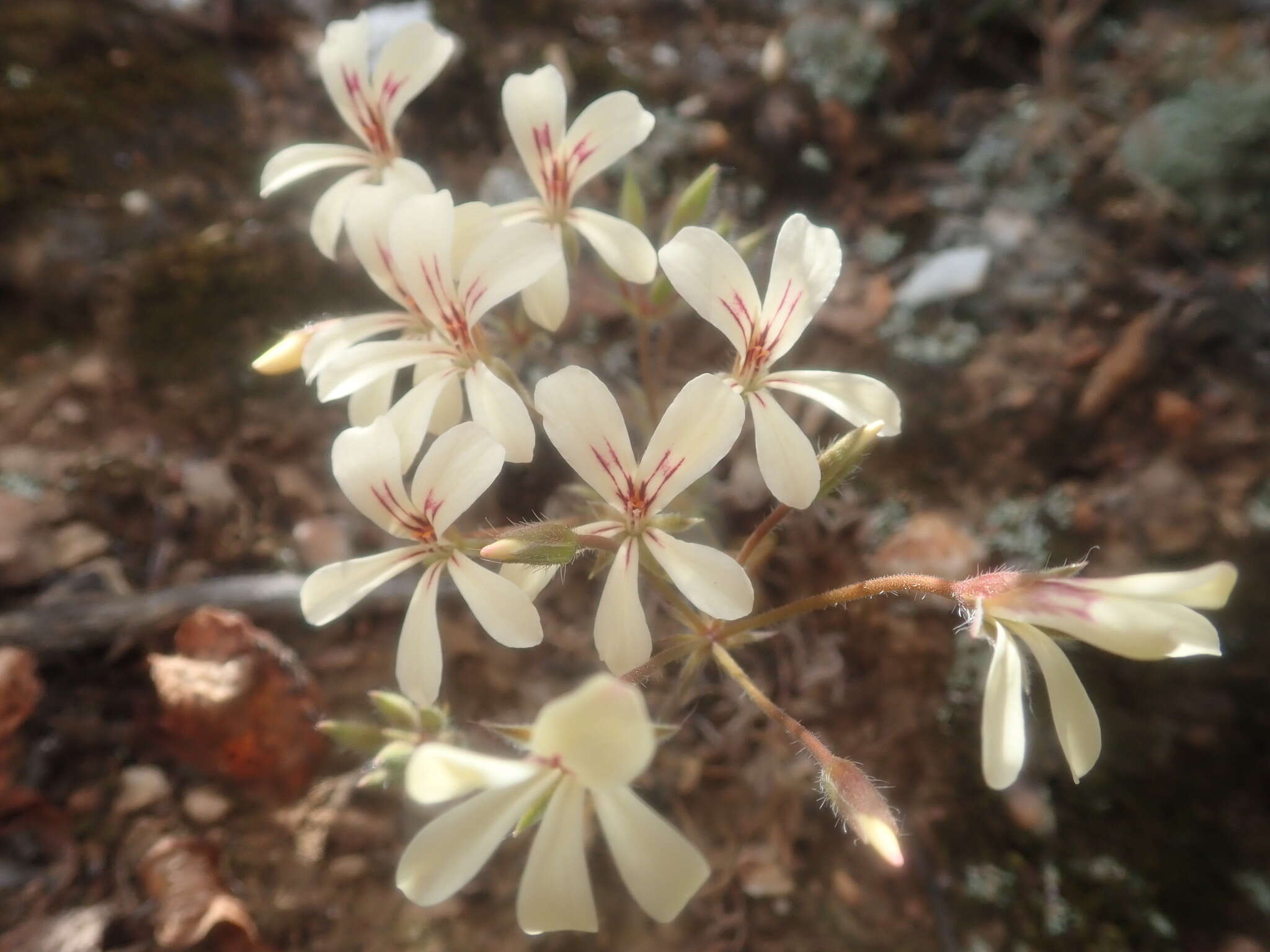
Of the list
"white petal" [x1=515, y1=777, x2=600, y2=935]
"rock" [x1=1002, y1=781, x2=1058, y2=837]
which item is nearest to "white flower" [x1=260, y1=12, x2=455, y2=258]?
"white petal" [x1=515, y1=777, x2=600, y2=935]

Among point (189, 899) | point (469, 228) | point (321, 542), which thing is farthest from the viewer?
point (321, 542)

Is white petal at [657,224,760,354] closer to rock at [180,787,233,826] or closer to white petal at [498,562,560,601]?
white petal at [498,562,560,601]

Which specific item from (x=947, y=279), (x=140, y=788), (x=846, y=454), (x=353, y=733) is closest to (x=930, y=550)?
(x=947, y=279)

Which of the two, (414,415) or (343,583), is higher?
(414,415)

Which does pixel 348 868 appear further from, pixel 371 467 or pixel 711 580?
pixel 711 580

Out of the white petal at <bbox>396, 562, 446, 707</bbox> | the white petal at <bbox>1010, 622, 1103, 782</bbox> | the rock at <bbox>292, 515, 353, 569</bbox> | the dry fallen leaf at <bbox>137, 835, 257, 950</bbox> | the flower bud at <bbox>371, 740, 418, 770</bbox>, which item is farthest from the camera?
the rock at <bbox>292, 515, 353, 569</bbox>

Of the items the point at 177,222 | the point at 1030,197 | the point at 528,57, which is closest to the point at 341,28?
the point at 177,222
